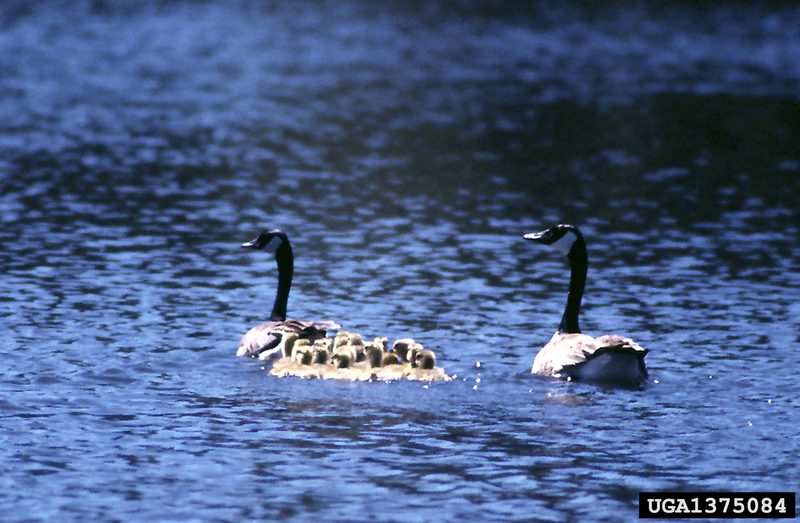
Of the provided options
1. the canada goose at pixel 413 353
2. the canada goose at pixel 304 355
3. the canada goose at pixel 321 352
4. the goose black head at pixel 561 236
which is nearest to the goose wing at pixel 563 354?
the canada goose at pixel 413 353

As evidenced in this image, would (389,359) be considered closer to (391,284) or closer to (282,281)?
(282,281)

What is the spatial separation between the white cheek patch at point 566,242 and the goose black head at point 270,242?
14.2ft

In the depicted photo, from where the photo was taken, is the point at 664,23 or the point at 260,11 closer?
the point at 664,23

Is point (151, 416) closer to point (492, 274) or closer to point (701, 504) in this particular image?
point (701, 504)

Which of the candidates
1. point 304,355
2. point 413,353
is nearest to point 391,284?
point 304,355

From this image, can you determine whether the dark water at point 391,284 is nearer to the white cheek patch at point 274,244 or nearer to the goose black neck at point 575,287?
the goose black neck at point 575,287

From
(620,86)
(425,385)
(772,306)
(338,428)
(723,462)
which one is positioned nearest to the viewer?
(723,462)

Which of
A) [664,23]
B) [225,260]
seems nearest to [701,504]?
[225,260]

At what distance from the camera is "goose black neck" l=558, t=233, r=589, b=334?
24.3 meters

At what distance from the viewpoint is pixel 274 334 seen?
78.6ft

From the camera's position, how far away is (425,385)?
2225 cm

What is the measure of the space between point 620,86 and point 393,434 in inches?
2059

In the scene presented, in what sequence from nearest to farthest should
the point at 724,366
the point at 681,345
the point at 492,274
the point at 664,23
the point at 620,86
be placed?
the point at 724,366 → the point at 681,345 → the point at 492,274 → the point at 620,86 → the point at 664,23

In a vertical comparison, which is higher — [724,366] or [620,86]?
[620,86]
